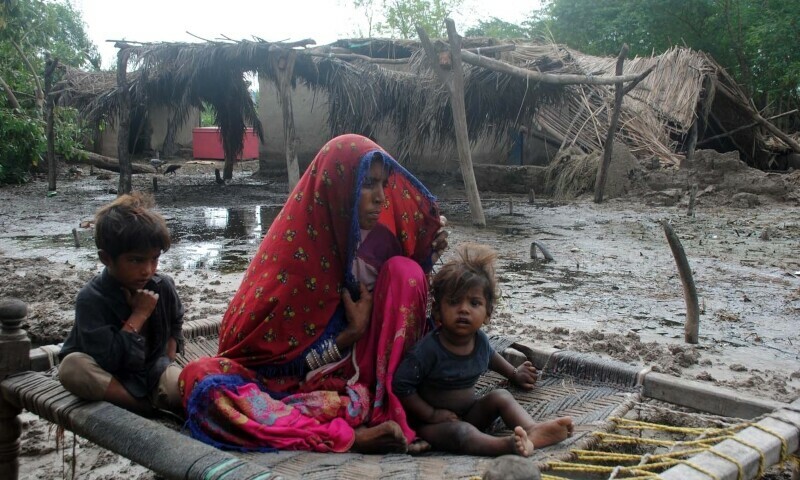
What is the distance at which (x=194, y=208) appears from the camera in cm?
1147

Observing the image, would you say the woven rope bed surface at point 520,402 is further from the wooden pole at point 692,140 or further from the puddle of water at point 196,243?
the wooden pole at point 692,140

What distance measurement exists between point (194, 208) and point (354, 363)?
959 centimetres

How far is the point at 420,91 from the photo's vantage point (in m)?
11.3

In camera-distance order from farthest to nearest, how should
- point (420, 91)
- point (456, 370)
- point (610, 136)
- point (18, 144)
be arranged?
point (18, 144) < point (420, 91) < point (610, 136) < point (456, 370)

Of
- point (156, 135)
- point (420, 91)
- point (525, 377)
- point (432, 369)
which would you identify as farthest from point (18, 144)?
point (432, 369)

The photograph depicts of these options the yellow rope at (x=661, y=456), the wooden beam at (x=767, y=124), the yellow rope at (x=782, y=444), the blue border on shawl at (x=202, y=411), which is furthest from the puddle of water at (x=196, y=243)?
the wooden beam at (x=767, y=124)

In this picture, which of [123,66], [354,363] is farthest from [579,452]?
[123,66]

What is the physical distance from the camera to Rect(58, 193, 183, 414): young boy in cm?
218

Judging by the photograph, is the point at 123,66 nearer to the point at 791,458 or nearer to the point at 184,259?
the point at 184,259

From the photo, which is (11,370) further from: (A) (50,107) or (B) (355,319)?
(A) (50,107)

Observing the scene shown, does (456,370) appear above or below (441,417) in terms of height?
above

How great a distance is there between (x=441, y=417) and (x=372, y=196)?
0.85 m

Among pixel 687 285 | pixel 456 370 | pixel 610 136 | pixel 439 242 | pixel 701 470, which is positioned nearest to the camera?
pixel 701 470

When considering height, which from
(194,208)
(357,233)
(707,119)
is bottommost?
(194,208)
